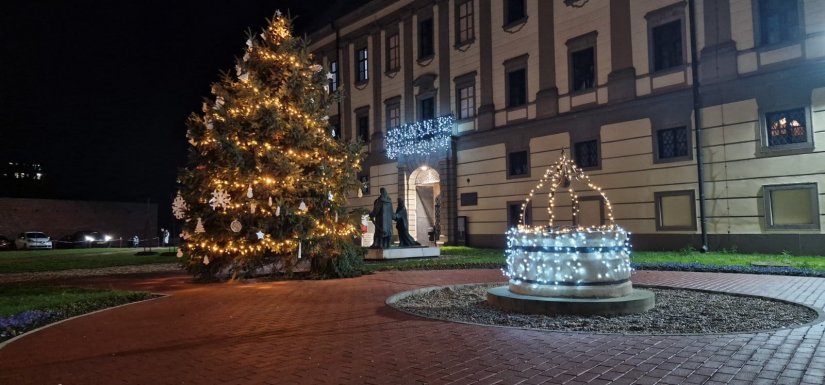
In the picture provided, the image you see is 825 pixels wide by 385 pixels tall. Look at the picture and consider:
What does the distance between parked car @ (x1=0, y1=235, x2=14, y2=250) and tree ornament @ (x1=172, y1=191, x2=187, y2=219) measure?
140 feet

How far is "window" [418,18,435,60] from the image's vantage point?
32281 mm

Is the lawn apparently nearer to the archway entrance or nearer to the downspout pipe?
the downspout pipe

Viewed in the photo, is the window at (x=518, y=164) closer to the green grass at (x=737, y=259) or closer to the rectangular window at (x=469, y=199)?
the rectangular window at (x=469, y=199)

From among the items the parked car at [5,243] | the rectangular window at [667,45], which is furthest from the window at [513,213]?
the parked car at [5,243]

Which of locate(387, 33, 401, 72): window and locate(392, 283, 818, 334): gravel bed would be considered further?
locate(387, 33, 401, 72): window

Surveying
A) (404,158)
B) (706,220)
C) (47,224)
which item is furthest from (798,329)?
(47,224)

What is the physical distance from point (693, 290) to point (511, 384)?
7596 mm

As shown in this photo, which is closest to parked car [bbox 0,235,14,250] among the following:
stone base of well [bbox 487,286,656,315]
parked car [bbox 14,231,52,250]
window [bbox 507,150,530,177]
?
parked car [bbox 14,231,52,250]

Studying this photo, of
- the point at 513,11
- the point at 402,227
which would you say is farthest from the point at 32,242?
the point at 513,11

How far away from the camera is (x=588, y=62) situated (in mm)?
24516

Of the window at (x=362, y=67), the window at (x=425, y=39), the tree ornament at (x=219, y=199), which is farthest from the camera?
the window at (x=362, y=67)

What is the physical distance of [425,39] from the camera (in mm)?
32656

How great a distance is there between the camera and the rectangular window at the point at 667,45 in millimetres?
21547

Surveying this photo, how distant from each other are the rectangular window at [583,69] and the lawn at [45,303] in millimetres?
19538
